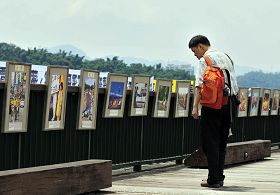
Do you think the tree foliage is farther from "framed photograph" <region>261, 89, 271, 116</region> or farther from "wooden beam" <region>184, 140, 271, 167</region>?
"wooden beam" <region>184, 140, 271, 167</region>

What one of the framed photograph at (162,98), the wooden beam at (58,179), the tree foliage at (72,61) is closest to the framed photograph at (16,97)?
the wooden beam at (58,179)

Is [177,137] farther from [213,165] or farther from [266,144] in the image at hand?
[213,165]

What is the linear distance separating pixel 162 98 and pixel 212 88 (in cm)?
362

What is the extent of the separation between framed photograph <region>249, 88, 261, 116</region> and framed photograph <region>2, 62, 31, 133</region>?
955 cm

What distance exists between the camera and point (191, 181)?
10.5 m

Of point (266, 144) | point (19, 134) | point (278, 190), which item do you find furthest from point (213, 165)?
point (266, 144)

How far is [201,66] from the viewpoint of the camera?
941cm

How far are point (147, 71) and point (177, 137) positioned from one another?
549 ft

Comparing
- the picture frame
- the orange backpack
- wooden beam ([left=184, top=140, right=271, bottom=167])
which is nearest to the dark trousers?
the orange backpack

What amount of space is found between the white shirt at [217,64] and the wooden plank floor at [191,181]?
1.18m

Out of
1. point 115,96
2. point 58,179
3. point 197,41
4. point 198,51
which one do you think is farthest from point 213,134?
point 58,179

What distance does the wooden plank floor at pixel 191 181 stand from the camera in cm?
896

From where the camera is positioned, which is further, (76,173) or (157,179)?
(157,179)

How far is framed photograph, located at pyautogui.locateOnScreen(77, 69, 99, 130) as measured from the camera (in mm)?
10180
